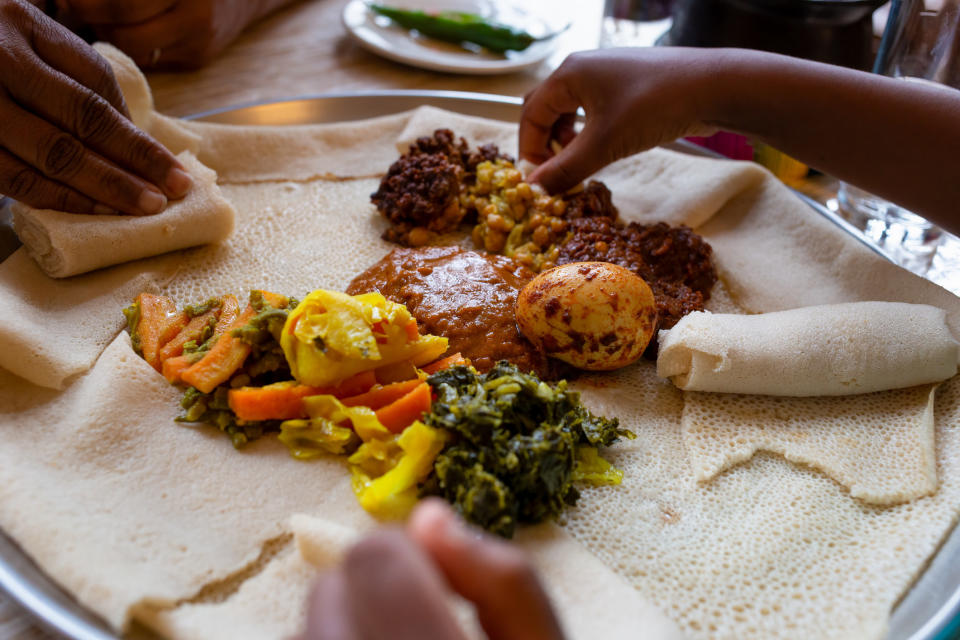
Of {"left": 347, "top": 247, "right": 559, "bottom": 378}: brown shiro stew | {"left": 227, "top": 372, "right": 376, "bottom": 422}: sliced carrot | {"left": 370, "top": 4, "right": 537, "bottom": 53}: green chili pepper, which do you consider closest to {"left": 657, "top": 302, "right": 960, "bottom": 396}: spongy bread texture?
{"left": 347, "top": 247, "right": 559, "bottom": 378}: brown shiro stew

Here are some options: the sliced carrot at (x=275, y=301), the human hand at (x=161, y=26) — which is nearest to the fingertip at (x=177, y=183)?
the sliced carrot at (x=275, y=301)

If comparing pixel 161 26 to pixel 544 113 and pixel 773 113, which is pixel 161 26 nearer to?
pixel 544 113

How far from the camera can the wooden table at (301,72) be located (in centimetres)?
428

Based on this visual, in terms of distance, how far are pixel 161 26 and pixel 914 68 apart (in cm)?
400

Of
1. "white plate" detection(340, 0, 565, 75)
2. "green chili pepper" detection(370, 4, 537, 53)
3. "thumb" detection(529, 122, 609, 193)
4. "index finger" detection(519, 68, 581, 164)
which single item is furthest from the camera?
"green chili pepper" detection(370, 4, 537, 53)

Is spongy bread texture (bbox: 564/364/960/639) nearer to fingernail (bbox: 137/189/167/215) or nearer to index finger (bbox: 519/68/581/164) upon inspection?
index finger (bbox: 519/68/581/164)

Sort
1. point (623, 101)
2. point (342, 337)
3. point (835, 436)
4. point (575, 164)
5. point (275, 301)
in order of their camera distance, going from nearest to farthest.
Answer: point (342, 337)
point (835, 436)
point (275, 301)
point (623, 101)
point (575, 164)

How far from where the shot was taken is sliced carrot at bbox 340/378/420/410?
213 cm

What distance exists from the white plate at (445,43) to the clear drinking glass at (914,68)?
207 cm

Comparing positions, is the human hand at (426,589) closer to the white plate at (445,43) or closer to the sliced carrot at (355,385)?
the sliced carrot at (355,385)

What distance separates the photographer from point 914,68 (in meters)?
3.37

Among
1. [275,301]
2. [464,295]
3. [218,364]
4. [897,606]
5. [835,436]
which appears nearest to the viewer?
[897,606]

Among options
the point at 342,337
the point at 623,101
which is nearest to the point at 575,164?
the point at 623,101

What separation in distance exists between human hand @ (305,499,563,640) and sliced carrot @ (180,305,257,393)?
1230 mm
